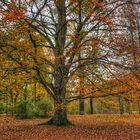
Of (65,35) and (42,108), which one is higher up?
(65,35)

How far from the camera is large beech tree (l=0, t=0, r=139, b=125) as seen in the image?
16625 mm

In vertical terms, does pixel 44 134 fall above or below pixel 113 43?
below

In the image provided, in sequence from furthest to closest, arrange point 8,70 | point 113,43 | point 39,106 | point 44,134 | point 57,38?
1. point 39,106
2. point 57,38
3. point 8,70
4. point 113,43
5. point 44,134

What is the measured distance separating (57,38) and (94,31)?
85.1 inches

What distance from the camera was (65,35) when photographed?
1869 cm

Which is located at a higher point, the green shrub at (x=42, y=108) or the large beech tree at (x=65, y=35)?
the large beech tree at (x=65, y=35)

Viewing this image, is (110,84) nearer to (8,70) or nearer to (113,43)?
(113,43)

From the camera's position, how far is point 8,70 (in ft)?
58.5

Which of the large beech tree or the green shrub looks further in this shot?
the green shrub

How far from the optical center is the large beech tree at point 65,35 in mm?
16625

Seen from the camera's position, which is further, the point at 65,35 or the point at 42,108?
the point at 42,108

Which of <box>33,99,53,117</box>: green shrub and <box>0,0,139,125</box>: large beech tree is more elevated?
<box>0,0,139,125</box>: large beech tree

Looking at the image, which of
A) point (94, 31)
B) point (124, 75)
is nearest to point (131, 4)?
point (94, 31)

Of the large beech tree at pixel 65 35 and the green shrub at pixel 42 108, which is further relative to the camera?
the green shrub at pixel 42 108
